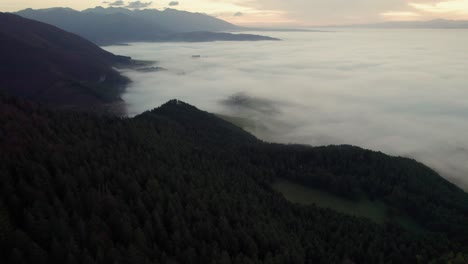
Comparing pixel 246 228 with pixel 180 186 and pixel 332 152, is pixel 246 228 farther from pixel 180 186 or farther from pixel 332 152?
pixel 332 152

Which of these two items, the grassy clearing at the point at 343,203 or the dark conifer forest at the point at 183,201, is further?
the grassy clearing at the point at 343,203

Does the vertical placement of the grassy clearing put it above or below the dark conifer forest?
below

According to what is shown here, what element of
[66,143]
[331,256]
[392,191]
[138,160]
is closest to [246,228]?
[331,256]

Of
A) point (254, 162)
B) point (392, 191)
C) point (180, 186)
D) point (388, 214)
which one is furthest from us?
point (254, 162)

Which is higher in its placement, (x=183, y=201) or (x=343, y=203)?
(x=183, y=201)

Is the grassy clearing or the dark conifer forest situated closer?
the dark conifer forest

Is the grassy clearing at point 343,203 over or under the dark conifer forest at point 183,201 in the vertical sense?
under

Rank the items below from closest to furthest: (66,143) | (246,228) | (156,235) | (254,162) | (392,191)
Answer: (156,235), (246,228), (66,143), (392,191), (254,162)

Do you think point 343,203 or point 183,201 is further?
point 343,203
